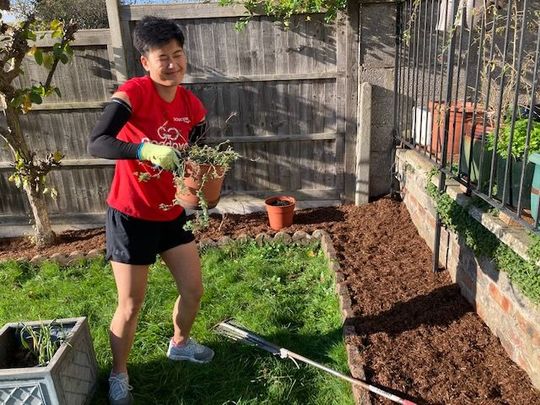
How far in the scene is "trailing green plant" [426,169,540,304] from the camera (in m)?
2.01

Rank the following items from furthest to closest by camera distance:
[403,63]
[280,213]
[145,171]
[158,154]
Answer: [280,213], [403,63], [145,171], [158,154]

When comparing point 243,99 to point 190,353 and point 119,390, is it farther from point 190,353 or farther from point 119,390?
point 119,390

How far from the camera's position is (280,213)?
14.6 ft

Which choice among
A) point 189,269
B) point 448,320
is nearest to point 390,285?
point 448,320

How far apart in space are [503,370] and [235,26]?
350 centimetres

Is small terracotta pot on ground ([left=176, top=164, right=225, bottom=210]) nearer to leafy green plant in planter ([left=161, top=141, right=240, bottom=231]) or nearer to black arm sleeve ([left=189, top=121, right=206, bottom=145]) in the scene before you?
leafy green plant in planter ([left=161, top=141, right=240, bottom=231])

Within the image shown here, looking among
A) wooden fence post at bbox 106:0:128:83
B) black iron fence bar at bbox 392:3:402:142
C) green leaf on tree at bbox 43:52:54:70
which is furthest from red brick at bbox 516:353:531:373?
green leaf on tree at bbox 43:52:54:70

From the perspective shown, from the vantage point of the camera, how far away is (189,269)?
2369mm

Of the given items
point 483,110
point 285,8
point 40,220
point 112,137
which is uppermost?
point 285,8

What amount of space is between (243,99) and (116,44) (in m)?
1.33

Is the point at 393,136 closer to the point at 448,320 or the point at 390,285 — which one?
the point at 390,285

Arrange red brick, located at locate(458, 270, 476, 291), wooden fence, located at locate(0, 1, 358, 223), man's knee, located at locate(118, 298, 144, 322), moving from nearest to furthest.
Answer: man's knee, located at locate(118, 298, 144, 322)
red brick, located at locate(458, 270, 476, 291)
wooden fence, located at locate(0, 1, 358, 223)

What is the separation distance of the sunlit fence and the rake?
40.3 inches

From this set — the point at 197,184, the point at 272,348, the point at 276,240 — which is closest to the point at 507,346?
the point at 272,348
